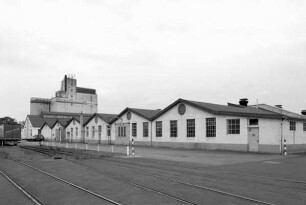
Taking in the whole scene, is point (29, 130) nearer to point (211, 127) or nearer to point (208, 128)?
point (208, 128)

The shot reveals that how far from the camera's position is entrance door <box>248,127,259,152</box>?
1086 inches

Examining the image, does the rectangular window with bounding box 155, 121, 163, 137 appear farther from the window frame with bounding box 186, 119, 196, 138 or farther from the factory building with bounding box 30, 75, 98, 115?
the factory building with bounding box 30, 75, 98, 115

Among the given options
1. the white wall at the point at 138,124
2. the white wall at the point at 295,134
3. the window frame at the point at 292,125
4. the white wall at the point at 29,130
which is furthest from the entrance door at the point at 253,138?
the white wall at the point at 29,130

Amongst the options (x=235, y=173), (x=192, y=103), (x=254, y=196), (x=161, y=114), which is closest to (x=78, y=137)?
(x=161, y=114)

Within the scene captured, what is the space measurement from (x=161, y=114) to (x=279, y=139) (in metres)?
14.2

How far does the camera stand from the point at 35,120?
283 feet

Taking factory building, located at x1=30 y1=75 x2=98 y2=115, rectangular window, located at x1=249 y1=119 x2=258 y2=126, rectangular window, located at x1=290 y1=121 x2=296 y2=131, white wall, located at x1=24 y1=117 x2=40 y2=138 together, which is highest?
factory building, located at x1=30 y1=75 x2=98 y2=115

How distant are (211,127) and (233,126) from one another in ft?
8.41

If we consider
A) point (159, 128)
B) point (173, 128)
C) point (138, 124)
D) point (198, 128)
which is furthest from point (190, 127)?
point (138, 124)

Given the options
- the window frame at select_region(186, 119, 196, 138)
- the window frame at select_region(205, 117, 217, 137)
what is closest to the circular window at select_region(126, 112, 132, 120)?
the window frame at select_region(186, 119, 196, 138)

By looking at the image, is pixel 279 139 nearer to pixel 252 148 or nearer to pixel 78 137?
pixel 252 148

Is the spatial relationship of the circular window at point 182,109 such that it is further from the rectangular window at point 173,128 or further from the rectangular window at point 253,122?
the rectangular window at point 253,122

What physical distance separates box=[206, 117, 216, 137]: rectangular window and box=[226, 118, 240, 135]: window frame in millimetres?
1534

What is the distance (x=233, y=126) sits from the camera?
29.6 metres
